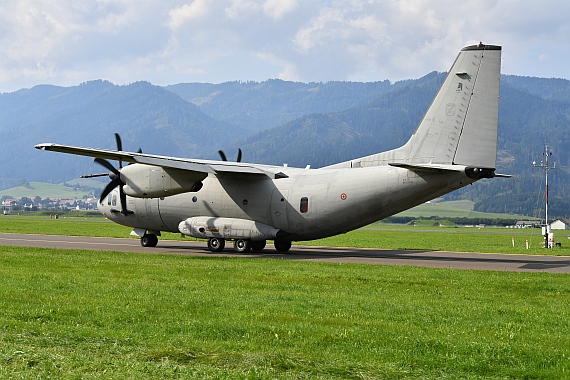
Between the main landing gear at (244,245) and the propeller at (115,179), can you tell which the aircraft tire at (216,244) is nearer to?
the main landing gear at (244,245)

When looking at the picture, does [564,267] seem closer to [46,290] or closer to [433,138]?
[433,138]

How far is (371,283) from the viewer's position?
73.2ft

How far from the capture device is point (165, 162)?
33094mm

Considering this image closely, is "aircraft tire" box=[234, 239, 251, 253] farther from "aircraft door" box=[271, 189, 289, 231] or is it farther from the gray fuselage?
"aircraft door" box=[271, 189, 289, 231]

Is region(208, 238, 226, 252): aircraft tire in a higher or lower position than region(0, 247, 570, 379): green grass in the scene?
higher

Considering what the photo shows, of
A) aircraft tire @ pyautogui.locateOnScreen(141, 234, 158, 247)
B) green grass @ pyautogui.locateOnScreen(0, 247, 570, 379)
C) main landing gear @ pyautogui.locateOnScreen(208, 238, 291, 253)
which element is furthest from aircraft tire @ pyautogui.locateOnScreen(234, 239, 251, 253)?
green grass @ pyautogui.locateOnScreen(0, 247, 570, 379)

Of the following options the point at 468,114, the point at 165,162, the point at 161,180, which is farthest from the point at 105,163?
the point at 468,114

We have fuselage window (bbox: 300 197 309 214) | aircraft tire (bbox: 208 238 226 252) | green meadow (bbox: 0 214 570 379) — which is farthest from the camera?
aircraft tire (bbox: 208 238 226 252)

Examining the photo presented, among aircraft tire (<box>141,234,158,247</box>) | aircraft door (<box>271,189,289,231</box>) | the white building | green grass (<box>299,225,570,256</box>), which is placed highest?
aircraft door (<box>271,189,289,231</box>)

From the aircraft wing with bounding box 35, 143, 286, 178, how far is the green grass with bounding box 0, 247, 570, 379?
8.17 m

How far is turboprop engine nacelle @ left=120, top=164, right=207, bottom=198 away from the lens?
34188 millimetres

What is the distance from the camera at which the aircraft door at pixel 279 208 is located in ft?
116

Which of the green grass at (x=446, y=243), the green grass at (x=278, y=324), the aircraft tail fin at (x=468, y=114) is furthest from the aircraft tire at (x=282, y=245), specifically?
the green grass at (x=278, y=324)

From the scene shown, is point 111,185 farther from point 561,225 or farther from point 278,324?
point 561,225
